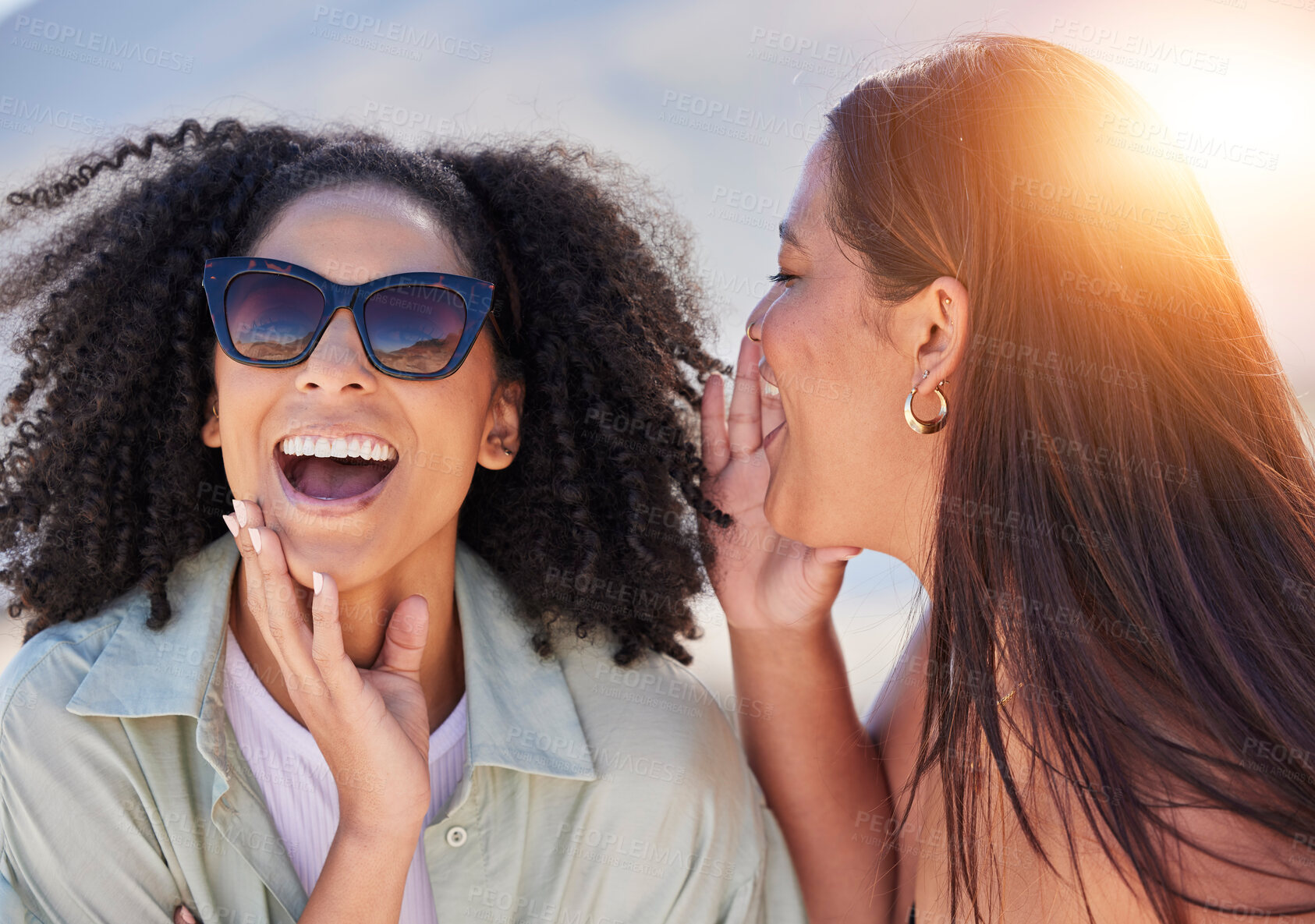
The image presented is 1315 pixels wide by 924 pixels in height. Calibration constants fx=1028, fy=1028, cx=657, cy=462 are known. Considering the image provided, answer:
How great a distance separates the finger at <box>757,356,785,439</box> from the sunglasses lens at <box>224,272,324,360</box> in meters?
1.33

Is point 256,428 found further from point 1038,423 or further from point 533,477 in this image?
point 1038,423

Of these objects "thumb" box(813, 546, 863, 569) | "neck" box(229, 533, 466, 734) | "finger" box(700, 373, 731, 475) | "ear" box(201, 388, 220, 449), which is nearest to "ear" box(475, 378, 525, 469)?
"neck" box(229, 533, 466, 734)

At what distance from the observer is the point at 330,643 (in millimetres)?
2166

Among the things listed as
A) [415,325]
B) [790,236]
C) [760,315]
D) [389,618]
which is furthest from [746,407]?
[389,618]

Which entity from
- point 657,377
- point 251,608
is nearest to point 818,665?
point 657,377

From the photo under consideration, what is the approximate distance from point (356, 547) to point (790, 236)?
133 cm

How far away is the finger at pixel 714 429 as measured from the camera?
309 centimetres

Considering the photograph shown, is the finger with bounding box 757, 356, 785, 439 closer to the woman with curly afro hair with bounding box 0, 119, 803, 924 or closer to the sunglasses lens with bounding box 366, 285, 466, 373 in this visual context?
the woman with curly afro hair with bounding box 0, 119, 803, 924

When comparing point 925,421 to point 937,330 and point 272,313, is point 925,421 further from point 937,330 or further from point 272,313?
point 272,313

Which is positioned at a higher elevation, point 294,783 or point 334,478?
point 334,478

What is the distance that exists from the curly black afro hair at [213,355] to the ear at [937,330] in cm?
83

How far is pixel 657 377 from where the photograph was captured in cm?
300

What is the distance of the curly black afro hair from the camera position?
8.79ft

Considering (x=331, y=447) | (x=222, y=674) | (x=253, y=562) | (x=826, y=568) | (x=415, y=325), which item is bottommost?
(x=222, y=674)
